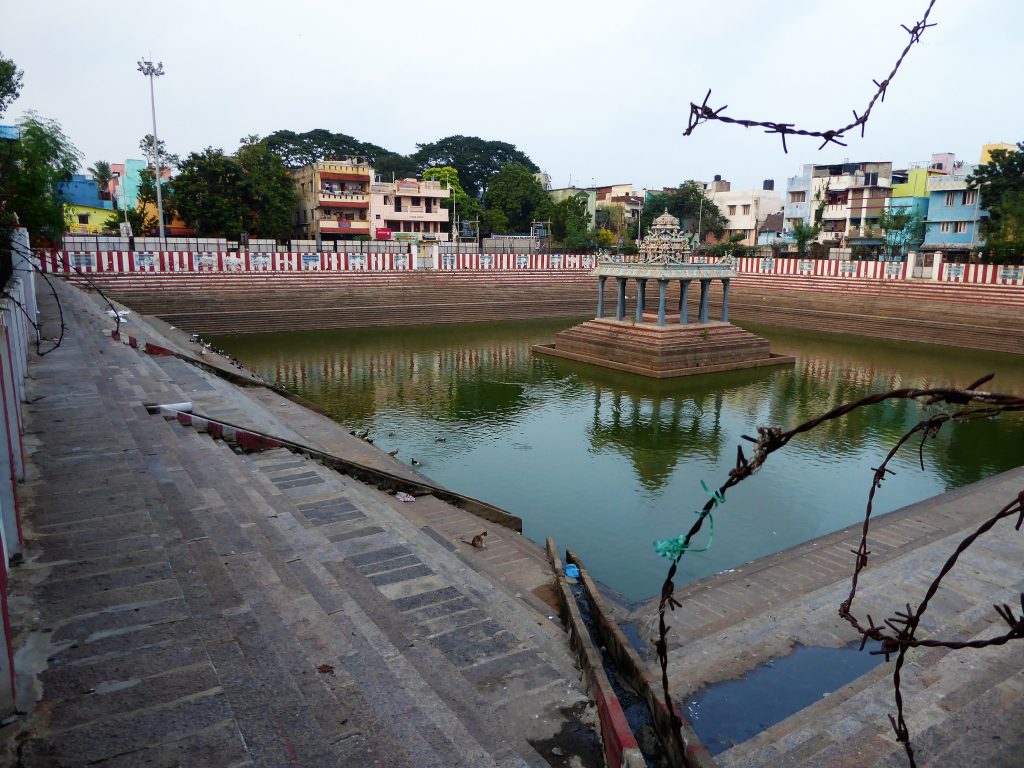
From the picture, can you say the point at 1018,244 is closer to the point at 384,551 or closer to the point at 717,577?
the point at 717,577

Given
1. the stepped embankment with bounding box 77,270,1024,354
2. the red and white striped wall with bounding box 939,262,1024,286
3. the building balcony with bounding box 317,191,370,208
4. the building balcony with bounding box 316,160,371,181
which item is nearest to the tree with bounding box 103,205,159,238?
the building balcony with bounding box 317,191,370,208

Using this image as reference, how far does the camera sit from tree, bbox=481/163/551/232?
167 ft

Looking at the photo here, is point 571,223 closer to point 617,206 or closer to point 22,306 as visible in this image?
point 617,206

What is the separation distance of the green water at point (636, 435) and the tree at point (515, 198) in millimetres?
29218

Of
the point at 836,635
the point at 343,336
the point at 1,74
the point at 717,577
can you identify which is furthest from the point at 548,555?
the point at 1,74

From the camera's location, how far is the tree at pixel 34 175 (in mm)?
6920

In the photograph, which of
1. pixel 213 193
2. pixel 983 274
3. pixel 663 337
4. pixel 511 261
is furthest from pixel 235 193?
pixel 983 274

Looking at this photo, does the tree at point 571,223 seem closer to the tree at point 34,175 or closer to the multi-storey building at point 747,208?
the multi-storey building at point 747,208

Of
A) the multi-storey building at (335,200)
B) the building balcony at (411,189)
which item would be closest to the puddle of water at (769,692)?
the multi-storey building at (335,200)

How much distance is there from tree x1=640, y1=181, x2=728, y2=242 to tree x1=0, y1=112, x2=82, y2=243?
3957cm

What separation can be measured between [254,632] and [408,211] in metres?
41.4

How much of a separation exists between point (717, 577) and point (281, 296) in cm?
2410

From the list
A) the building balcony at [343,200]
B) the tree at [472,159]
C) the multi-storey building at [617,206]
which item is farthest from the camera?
the tree at [472,159]

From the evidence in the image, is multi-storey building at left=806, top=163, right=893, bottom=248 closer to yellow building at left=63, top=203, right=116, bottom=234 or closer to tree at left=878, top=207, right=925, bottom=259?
tree at left=878, top=207, right=925, bottom=259
